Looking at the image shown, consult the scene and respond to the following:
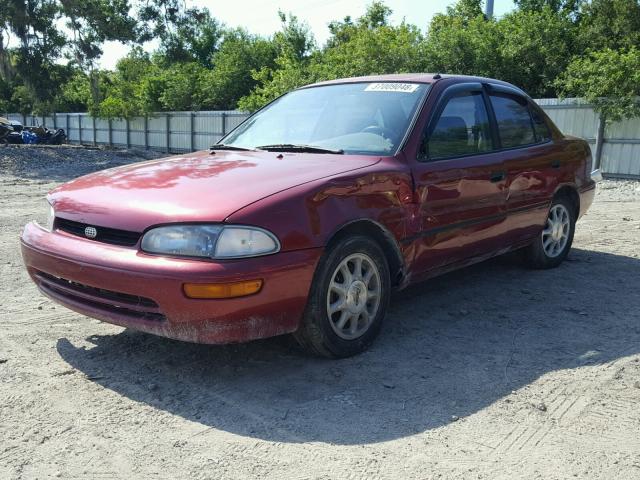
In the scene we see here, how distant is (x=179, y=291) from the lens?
3016mm

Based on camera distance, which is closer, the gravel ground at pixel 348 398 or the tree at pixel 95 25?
the gravel ground at pixel 348 398

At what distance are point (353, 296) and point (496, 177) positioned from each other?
174 centimetres

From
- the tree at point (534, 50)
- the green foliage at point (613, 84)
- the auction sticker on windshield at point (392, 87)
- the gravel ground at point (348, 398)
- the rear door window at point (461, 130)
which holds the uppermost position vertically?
the tree at point (534, 50)

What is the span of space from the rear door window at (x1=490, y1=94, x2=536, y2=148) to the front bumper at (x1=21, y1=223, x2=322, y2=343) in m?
2.45

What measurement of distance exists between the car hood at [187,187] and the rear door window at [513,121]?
5.33ft

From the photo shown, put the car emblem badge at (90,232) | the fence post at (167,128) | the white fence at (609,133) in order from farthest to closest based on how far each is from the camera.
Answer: the fence post at (167,128) < the white fence at (609,133) < the car emblem badge at (90,232)

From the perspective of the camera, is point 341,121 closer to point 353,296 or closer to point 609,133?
point 353,296

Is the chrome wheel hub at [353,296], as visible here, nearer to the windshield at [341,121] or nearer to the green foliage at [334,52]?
the windshield at [341,121]

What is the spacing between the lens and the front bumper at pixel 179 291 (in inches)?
119

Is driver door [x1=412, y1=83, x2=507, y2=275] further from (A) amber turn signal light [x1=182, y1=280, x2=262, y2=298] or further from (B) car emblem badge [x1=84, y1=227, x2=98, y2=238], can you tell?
(B) car emblem badge [x1=84, y1=227, x2=98, y2=238]

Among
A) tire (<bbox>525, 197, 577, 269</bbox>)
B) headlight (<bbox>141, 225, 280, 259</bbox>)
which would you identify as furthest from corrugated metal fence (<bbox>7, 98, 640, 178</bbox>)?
headlight (<bbox>141, 225, 280, 259</bbox>)

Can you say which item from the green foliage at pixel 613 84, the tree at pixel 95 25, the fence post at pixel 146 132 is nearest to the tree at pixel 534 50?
the green foliage at pixel 613 84

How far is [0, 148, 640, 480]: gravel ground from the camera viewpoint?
2609 millimetres

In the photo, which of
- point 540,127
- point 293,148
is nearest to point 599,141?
point 540,127
